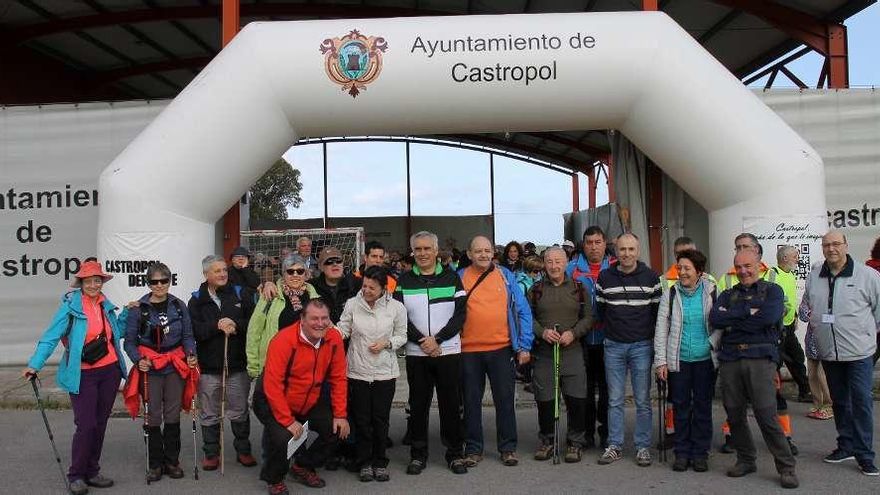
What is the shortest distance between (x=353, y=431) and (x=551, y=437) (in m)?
1.48

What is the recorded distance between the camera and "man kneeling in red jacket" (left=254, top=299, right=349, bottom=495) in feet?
15.8

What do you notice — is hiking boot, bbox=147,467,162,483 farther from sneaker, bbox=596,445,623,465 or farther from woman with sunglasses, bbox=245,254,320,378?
sneaker, bbox=596,445,623,465

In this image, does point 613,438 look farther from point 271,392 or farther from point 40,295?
point 40,295

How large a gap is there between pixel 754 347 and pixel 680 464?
3.32 feet

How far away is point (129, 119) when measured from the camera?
9523 millimetres

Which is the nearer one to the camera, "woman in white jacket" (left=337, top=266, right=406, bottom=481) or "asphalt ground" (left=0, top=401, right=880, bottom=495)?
"asphalt ground" (left=0, top=401, right=880, bottom=495)

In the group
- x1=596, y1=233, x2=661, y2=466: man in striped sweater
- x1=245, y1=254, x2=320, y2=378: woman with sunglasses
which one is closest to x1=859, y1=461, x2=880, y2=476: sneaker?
x1=596, y1=233, x2=661, y2=466: man in striped sweater

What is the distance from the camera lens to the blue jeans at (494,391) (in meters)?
5.49

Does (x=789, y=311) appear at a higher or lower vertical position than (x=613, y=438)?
higher

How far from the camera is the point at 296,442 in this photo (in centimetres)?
480

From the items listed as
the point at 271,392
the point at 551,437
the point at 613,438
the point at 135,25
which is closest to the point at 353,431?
the point at 271,392

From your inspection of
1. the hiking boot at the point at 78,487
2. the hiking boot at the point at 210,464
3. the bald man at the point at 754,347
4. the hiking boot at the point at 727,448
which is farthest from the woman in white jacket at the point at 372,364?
the hiking boot at the point at 727,448

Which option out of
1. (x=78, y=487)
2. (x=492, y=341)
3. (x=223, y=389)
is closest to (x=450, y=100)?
(x=492, y=341)

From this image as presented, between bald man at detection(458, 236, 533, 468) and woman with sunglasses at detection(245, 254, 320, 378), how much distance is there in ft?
3.94
